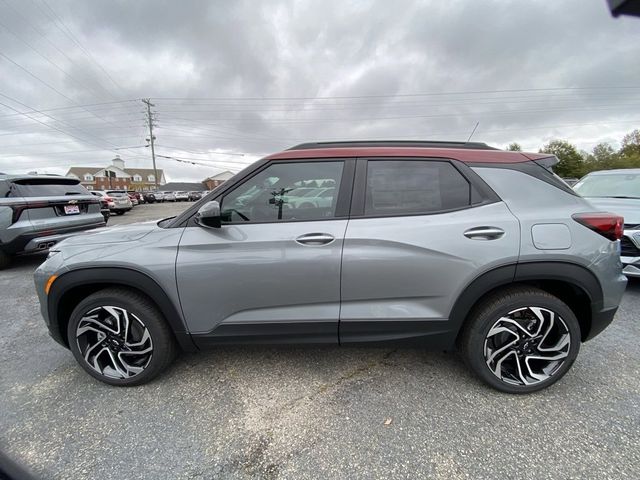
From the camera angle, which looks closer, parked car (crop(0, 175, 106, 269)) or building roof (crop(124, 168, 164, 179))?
parked car (crop(0, 175, 106, 269))

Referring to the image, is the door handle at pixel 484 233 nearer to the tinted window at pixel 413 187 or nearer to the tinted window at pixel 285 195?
the tinted window at pixel 413 187

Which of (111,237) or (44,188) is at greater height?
(44,188)

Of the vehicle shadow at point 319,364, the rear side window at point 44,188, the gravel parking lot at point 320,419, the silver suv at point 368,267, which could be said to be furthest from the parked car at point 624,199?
the rear side window at point 44,188

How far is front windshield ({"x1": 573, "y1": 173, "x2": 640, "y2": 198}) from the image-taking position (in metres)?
4.70

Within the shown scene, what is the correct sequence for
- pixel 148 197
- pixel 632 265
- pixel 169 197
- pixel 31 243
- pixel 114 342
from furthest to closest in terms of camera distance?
pixel 169 197
pixel 148 197
pixel 31 243
pixel 632 265
pixel 114 342

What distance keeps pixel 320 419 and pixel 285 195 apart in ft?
4.98

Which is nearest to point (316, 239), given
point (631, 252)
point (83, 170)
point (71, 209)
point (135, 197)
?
point (631, 252)

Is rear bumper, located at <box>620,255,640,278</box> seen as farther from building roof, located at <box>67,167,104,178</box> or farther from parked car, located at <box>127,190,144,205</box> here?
building roof, located at <box>67,167,104,178</box>

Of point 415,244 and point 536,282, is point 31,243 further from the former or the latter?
point 536,282

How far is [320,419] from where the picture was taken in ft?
6.14

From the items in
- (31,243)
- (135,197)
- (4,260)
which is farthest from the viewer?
(135,197)

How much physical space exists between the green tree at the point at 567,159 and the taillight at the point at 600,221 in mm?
53744

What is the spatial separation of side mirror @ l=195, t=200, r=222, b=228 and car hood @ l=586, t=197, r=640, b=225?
444 centimetres

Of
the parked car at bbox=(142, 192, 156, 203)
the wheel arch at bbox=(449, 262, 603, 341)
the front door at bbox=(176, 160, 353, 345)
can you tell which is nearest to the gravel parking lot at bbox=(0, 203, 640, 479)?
the front door at bbox=(176, 160, 353, 345)
